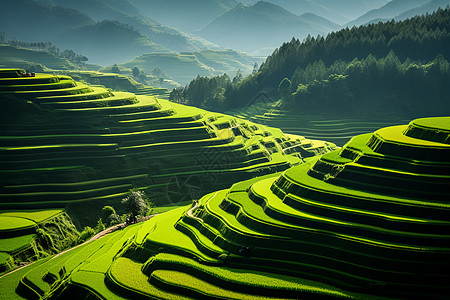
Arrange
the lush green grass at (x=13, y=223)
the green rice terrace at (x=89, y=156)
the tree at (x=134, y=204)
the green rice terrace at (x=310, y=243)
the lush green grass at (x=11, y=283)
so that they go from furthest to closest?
the tree at (x=134, y=204)
the green rice terrace at (x=89, y=156)
the lush green grass at (x=13, y=223)
the lush green grass at (x=11, y=283)
the green rice terrace at (x=310, y=243)

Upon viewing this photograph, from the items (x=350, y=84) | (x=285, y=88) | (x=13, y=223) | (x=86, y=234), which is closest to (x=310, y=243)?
(x=86, y=234)

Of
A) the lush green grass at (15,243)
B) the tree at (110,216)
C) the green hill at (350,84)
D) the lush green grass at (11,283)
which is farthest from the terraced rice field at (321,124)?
the lush green grass at (11,283)

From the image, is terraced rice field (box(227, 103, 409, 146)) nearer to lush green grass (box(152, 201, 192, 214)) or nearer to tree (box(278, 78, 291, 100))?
tree (box(278, 78, 291, 100))

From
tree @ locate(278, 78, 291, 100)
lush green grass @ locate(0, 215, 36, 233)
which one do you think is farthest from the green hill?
lush green grass @ locate(0, 215, 36, 233)

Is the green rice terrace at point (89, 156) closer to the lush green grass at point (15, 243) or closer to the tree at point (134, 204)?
the lush green grass at point (15, 243)

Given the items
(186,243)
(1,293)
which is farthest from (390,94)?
(1,293)

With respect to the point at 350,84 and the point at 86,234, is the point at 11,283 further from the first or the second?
the point at 350,84
